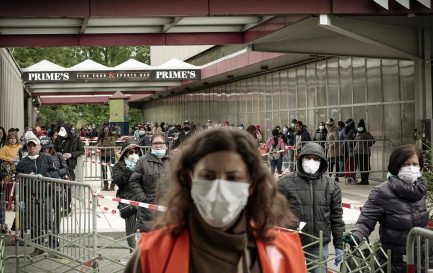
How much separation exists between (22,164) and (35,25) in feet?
26.3

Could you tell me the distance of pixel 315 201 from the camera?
736 centimetres

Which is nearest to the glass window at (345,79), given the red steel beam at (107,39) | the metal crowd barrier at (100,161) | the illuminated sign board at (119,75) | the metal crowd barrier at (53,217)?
the red steel beam at (107,39)

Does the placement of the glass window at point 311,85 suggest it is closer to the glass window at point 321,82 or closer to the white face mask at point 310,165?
the glass window at point 321,82

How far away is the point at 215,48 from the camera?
1656 inches

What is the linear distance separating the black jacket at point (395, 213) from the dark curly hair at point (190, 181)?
3.75 meters

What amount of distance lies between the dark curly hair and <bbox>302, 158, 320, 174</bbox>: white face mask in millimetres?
4502

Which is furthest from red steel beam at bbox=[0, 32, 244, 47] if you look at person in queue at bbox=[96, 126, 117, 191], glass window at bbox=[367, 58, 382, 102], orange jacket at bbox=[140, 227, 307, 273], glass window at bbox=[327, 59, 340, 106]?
orange jacket at bbox=[140, 227, 307, 273]

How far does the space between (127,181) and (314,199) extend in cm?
349

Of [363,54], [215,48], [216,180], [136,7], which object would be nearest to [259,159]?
[216,180]

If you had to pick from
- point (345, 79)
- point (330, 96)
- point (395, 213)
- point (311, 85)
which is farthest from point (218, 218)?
point (311, 85)

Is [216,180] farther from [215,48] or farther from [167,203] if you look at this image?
[215,48]

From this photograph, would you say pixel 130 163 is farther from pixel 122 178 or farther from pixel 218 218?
pixel 218 218

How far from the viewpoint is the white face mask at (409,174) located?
656 centimetres

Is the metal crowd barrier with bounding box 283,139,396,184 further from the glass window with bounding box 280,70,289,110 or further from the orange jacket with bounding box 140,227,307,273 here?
the orange jacket with bounding box 140,227,307,273
